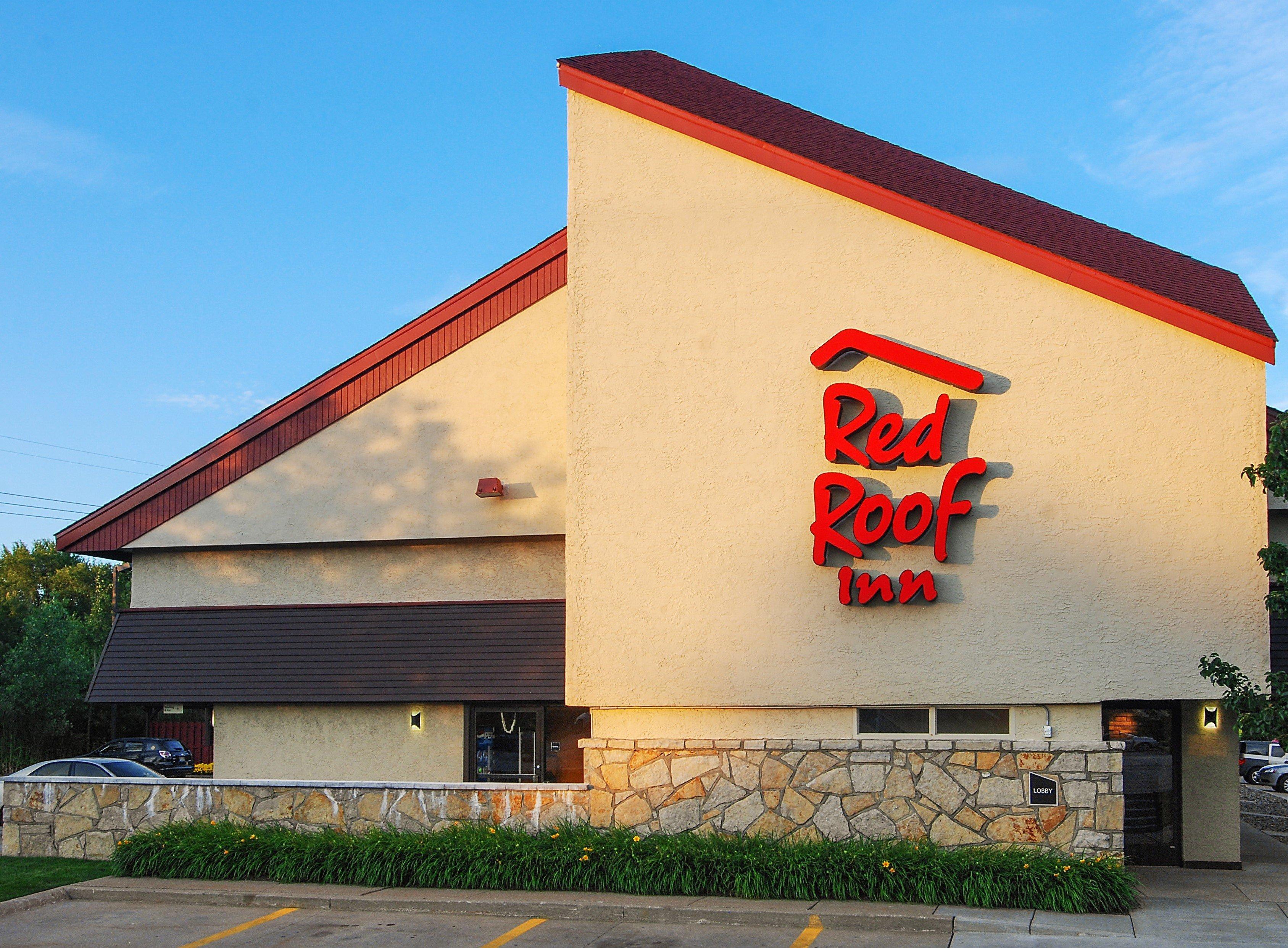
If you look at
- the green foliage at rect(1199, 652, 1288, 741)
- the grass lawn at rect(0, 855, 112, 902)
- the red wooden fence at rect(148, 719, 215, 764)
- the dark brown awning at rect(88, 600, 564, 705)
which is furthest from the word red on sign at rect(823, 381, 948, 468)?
the red wooden fence at rect(148, 719, 215, 764)

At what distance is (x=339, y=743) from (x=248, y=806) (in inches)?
99.0

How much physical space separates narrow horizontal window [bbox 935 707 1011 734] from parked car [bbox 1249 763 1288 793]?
938 inches

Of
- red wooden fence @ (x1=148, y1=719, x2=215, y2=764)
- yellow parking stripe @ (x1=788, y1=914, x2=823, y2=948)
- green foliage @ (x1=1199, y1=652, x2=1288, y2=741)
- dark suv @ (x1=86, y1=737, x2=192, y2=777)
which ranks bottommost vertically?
red wooden fence @ (x1=148, y1=719, x2=215, y2=764)

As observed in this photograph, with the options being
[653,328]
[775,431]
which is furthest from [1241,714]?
[653,328]

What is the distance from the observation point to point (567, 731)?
16938mm

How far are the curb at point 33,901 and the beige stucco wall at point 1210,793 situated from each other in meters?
13.6

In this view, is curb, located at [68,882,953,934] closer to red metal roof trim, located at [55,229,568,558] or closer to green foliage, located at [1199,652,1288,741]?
green foliage, located at [1199,652,1288,741]

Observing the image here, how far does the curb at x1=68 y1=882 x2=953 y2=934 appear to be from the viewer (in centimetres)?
1130

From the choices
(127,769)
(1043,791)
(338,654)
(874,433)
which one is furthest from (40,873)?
(1043,791)

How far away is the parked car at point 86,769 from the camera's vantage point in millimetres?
19219

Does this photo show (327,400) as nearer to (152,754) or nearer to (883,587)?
(883,587)

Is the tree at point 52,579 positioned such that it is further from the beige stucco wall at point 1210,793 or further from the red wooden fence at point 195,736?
the beige stucco wall at point 1210,793

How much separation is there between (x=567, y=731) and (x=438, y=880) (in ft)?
13.1

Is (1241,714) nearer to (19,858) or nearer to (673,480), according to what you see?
(673,480)
